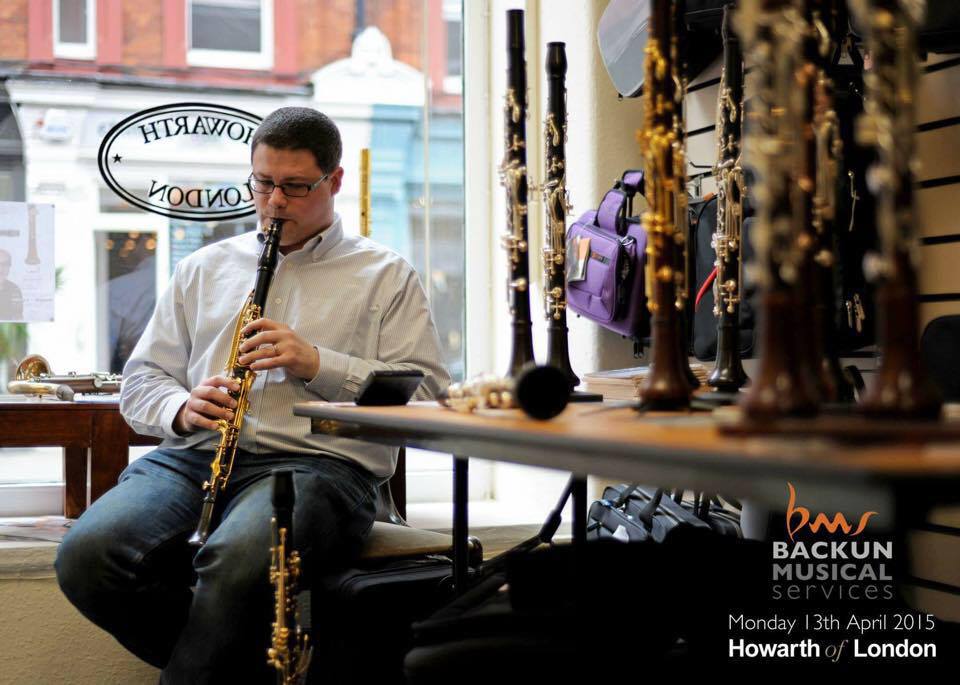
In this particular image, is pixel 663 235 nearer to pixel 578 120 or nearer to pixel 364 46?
pixel 578 120

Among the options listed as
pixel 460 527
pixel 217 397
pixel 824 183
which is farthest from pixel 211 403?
pixel 824 183

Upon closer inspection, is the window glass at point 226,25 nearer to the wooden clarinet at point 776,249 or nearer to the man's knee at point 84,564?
the man's knee at point 84,564

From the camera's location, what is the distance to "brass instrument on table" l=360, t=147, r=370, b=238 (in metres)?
3.41

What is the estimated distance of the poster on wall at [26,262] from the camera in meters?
3.41

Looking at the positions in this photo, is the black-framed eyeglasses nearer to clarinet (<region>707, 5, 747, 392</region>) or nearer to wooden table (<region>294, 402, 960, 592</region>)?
clarinet (<region>707, 5, 747, 392</region>)

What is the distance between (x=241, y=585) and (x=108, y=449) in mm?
1045

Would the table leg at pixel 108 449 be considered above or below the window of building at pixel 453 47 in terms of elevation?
below

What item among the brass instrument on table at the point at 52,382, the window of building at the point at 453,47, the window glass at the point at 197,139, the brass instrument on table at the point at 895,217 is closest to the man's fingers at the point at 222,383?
the brass instrument on table at the point at 52,382

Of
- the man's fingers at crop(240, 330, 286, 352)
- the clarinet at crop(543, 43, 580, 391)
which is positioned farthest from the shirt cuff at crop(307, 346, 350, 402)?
the clarinet at crop(543, 43, 580, 391)

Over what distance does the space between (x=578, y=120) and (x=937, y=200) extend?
1.24 m

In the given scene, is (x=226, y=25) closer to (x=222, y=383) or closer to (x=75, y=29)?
(x=75, y=29)

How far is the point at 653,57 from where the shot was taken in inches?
50.0

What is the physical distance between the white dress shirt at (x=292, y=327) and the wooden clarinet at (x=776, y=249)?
1.47 m

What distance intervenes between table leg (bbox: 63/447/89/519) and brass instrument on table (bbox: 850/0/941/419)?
262cm
